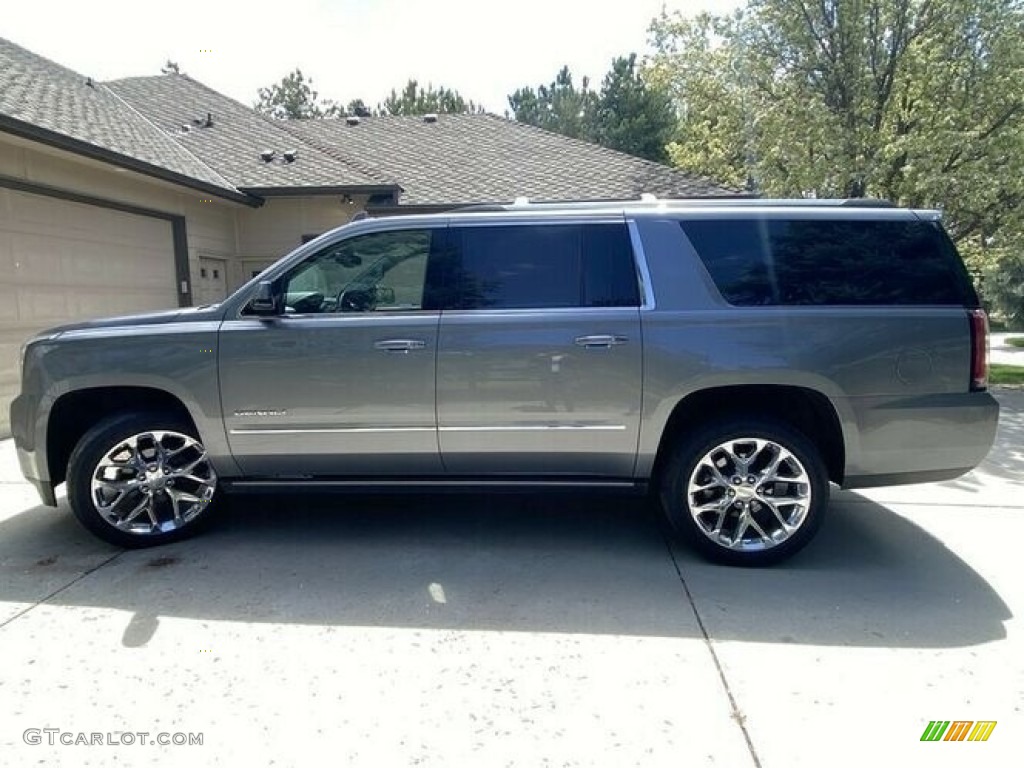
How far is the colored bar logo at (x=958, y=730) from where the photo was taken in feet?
7.92

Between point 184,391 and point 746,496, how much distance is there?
3.36m

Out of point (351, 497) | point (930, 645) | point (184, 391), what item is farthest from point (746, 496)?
point (184, 391)

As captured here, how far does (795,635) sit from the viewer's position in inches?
122

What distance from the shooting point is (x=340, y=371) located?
3871 millimetres

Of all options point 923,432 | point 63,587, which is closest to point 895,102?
point 923,432

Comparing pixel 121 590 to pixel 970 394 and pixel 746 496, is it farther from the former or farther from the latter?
pixel 970 394

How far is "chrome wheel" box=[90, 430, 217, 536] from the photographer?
4.05 metres

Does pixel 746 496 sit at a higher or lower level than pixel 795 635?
higher

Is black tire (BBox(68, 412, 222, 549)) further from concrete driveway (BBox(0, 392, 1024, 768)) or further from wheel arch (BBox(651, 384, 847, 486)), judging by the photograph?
wheel arch (BBox(651, 384, 847, 486))

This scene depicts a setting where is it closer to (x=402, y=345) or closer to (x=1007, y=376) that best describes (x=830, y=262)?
(x=402, y=345)

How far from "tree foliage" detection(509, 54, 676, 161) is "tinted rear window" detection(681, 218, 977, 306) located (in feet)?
74.5

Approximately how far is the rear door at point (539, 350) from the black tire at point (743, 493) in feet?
1.00

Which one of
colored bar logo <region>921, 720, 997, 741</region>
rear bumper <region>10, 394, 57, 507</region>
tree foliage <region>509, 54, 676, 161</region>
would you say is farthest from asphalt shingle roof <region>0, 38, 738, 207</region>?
tree foliage <region>509, 54, 676, 161</region>

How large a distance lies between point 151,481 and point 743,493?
3575 mm
